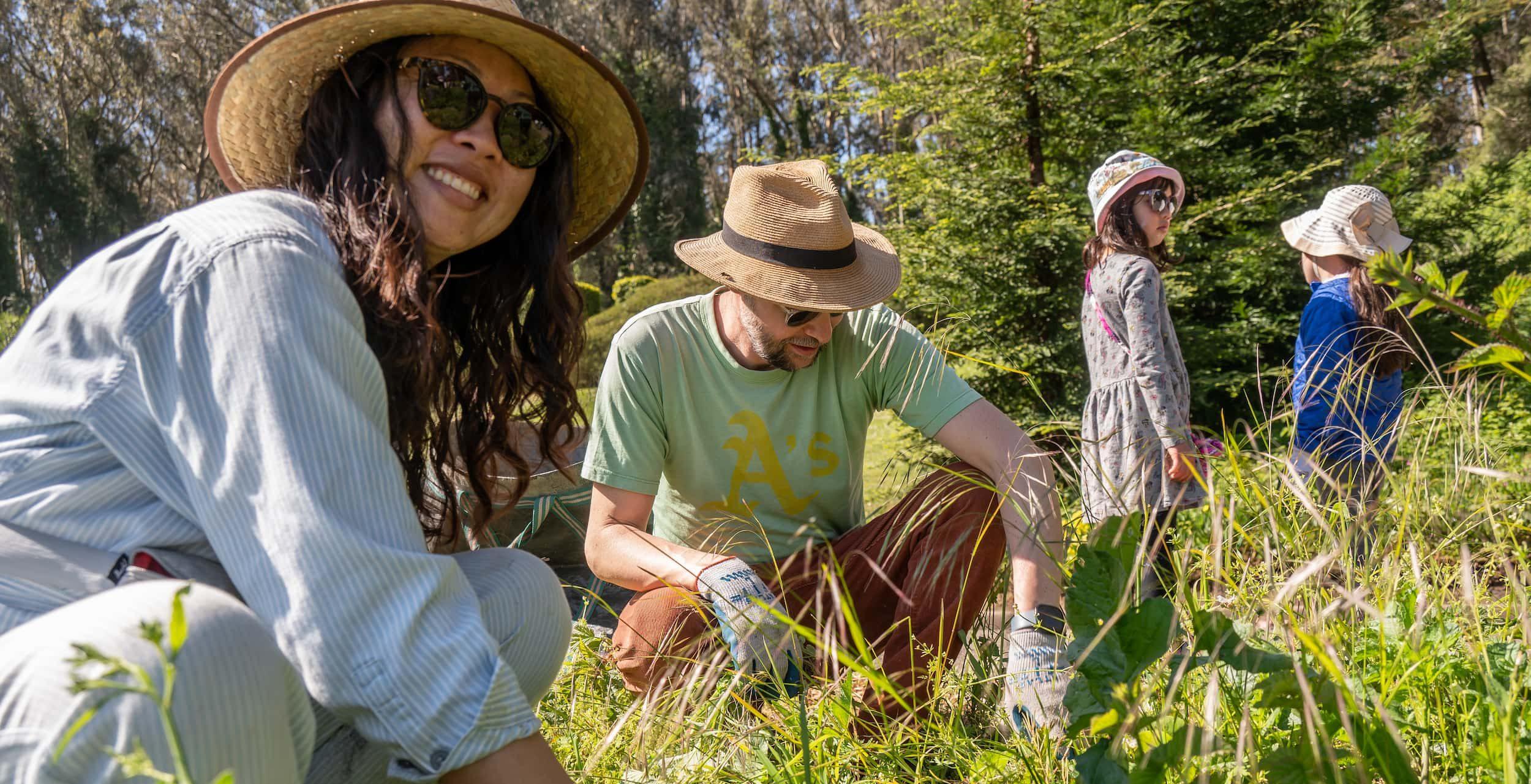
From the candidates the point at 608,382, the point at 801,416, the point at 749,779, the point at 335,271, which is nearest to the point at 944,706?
the point at 749,779

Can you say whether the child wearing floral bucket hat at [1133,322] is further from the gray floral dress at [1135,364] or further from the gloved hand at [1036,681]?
the gloved hand at [1036,681]

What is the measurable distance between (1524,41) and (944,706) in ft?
67.4

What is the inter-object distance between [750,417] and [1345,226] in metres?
2.82

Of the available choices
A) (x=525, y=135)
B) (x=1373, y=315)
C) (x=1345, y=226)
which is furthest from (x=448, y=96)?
(x=1345, y=226)

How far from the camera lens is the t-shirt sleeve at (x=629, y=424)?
2299 mm

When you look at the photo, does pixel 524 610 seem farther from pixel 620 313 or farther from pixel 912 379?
pixel 620 313

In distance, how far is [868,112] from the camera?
699 cm

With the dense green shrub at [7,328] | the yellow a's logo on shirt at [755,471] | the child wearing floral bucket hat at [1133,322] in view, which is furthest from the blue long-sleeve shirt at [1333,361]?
the dense green shrub at [7,328]

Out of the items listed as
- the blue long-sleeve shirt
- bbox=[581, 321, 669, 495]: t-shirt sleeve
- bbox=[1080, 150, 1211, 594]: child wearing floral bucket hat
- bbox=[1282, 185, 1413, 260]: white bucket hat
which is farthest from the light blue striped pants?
bbox=[1282, 185, 1413, 260]: white bucket hat

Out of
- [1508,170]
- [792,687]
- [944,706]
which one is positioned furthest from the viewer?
[1508,170]

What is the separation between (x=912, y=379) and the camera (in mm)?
2428

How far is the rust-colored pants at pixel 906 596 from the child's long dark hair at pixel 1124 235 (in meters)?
1.76

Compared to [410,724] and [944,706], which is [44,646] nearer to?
[410,724]

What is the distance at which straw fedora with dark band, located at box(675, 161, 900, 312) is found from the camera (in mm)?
2283
